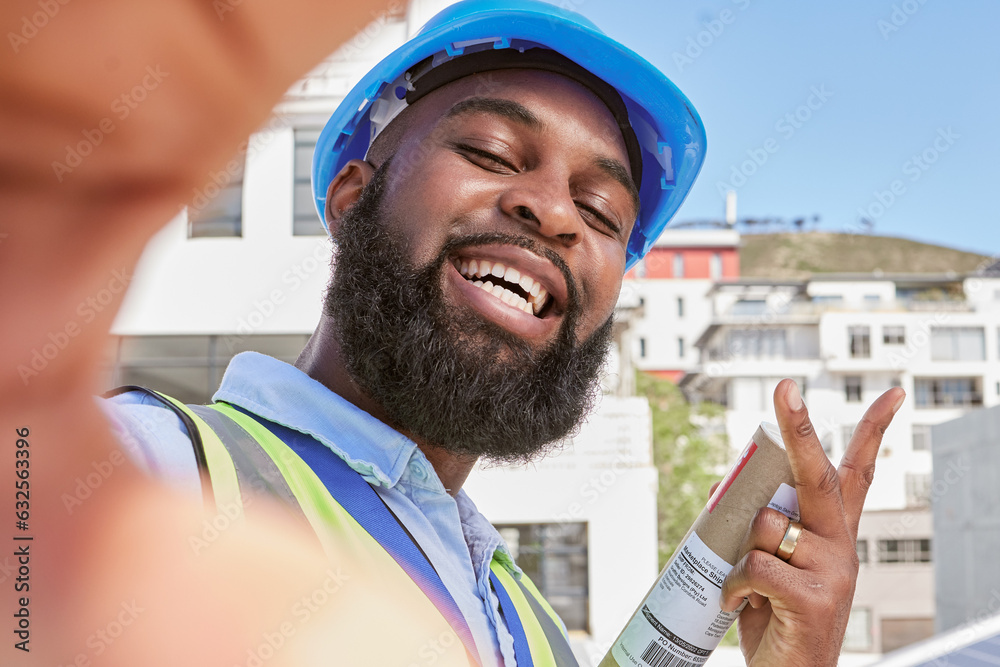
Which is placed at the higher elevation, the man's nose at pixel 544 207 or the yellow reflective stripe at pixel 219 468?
the man's nose at pixel 544 207

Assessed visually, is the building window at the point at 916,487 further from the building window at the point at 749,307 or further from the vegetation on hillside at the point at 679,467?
the vegetation on hillside at the point at 679,467

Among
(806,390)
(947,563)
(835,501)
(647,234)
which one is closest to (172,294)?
(647,234)

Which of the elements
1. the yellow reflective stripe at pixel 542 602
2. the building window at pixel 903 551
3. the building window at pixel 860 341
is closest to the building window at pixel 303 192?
the yellow reflective stripe at pixel 542 602

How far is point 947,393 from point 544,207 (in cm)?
5694

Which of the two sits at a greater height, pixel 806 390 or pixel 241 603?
pixel 806 390

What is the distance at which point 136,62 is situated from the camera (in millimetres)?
336

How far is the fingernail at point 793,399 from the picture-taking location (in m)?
1.41

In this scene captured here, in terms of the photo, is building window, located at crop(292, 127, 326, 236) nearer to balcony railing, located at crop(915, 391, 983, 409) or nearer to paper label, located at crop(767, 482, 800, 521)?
paper label, located at crop(767, 482, 800, 521)

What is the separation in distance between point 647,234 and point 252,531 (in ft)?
6.20

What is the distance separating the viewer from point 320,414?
146 cm

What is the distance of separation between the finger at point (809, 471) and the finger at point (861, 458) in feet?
0.26

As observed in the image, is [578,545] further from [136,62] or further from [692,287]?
[692,287]

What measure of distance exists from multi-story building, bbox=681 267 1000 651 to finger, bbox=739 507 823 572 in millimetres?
46241

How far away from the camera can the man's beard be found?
1.55 metres
